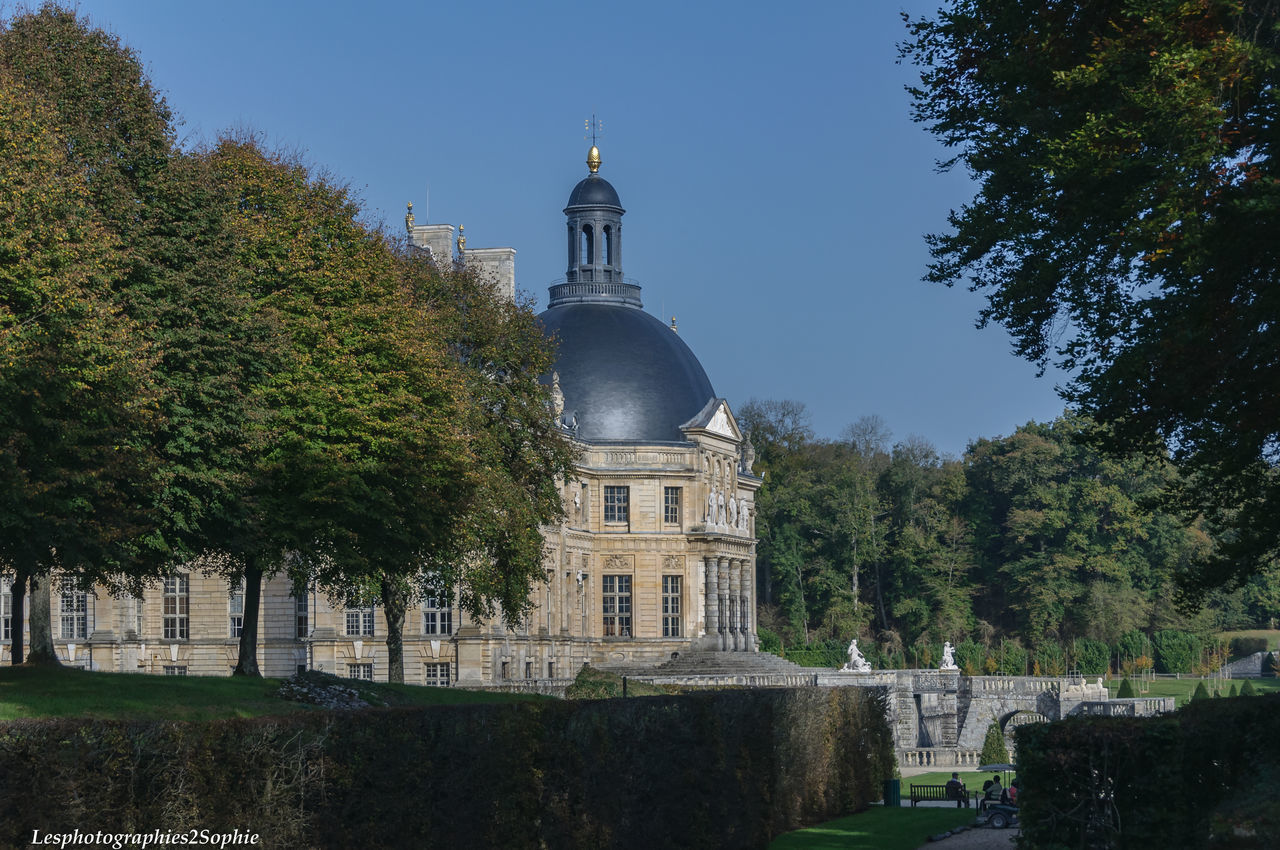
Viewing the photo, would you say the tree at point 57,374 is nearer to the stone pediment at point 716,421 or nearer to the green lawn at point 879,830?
the green lawn at point 879,830

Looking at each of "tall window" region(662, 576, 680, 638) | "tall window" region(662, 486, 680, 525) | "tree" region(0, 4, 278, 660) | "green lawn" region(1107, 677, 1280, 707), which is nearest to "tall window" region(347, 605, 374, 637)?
"tall window" region(662, 576, 680, 638)

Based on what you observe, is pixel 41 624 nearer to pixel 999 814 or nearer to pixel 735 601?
pixel 999 814

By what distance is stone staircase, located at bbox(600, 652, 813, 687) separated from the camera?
204 ft

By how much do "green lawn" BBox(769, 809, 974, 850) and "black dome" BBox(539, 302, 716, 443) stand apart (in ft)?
111

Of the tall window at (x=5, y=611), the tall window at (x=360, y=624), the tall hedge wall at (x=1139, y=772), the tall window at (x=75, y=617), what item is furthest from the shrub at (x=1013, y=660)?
the tall hedge wall at (x=1139, y=772)

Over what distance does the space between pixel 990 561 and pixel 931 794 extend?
1970 inches

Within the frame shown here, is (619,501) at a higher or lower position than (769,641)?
higher

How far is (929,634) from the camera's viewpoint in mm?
93188

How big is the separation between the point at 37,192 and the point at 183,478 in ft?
23.1

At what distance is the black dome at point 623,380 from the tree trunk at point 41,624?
40276 millimetres

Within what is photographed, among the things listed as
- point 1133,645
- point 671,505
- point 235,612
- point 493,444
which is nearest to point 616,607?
point 671,505

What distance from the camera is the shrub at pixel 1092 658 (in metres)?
86.6

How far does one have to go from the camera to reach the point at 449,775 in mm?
22703

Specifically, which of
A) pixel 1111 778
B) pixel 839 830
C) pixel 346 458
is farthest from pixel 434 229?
pixel 1111 778
